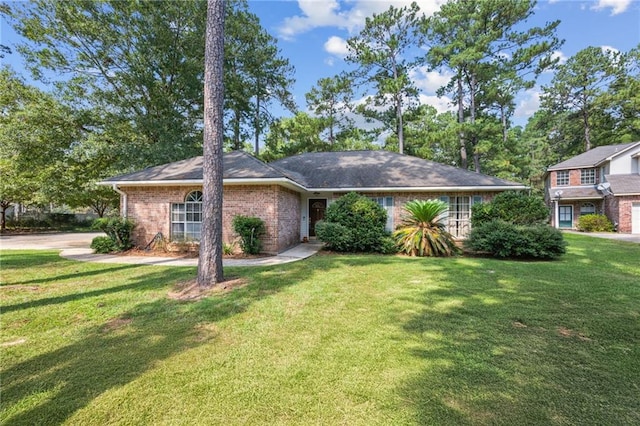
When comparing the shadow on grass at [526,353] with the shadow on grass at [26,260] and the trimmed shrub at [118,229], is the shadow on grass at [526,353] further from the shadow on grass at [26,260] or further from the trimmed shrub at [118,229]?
the trimmed shrub at [118,229]

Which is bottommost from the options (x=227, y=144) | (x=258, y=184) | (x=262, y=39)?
(x=258, y=184)

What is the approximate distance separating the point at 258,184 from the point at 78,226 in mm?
24991

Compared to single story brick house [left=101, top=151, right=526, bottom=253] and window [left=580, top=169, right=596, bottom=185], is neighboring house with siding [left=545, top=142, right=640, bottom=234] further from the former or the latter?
single story brick house [left=101, top=151, right=526, bottom=253]

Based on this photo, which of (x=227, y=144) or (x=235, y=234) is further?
(x=227, y=144)

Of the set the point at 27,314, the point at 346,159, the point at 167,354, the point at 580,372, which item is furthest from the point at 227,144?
the point at 580,372

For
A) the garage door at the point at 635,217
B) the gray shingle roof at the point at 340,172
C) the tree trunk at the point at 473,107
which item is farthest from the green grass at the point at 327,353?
the garage door at the point at 635,217

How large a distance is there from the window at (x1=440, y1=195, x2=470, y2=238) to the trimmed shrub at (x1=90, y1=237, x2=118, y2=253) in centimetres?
1347

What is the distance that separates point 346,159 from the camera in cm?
1620

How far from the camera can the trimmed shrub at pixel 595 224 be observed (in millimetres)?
19109

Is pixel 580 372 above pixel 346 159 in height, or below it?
below

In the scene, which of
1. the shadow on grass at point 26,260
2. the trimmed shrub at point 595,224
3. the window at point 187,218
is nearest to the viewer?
the shadow on grass at point 26,260

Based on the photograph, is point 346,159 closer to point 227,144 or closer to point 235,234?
point 235,234

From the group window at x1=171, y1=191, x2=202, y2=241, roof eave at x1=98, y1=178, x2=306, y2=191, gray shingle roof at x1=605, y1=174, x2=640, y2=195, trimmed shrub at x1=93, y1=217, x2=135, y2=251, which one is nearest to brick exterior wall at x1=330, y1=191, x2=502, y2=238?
roof eave at x1=98, y1=178, x2=306, y2=191

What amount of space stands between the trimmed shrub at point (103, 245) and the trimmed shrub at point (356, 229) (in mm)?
7603
